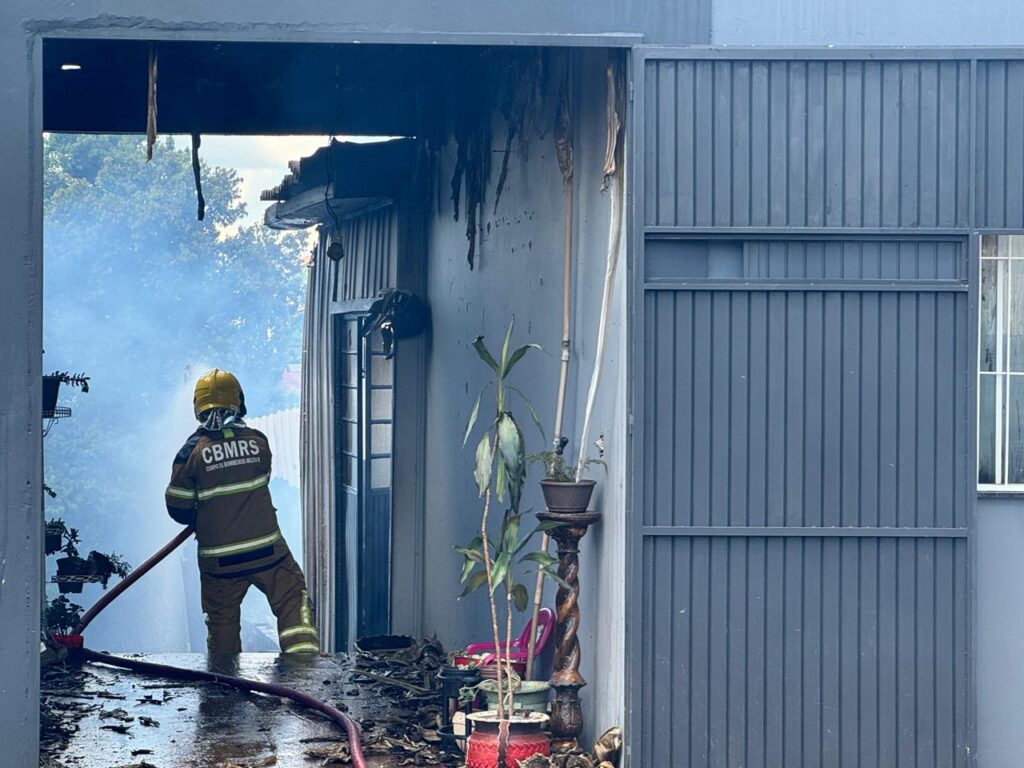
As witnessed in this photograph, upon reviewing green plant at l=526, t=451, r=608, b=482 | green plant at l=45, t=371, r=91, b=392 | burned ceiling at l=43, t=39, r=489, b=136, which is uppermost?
burned ceiling at l=43, t=39, r=489, b=136

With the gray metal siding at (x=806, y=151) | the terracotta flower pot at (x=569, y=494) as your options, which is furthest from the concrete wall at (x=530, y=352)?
the gray metal siding at (x=806, y=151)

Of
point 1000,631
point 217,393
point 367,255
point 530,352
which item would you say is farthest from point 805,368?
point 367,255

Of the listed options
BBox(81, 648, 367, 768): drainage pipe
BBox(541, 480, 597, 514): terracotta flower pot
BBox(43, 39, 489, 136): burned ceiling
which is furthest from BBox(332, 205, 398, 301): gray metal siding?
BBox(541, 480, 597, 514): terracotta flower pot

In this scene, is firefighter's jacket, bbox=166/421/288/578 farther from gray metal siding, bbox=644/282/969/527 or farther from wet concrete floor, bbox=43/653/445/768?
gray metal siding, bbox=644/282/969/527

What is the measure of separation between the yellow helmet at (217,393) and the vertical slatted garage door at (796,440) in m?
4.21

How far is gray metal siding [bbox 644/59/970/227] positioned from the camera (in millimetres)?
6195

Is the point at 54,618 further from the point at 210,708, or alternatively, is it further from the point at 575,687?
the point at 575,687

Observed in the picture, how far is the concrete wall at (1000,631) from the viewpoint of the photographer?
249 inches

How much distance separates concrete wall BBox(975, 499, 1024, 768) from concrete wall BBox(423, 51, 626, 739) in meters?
1.55

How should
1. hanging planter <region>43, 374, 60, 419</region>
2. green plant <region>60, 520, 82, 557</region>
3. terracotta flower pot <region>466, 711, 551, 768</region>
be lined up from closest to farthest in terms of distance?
1. terracotta flower pot <region>466, 711, 551, 768</region>
2. hanging planter <region>43, 374, 60, 419</region>
3. green plant <region>60, 520, 82, 557</region>

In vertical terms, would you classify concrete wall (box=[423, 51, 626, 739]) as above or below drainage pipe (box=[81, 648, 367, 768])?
above

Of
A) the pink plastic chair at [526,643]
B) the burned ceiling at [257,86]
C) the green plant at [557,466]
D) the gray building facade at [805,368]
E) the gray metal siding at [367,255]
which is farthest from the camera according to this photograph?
the gray metal siding at [367,255]

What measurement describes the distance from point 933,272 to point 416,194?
6.46 m

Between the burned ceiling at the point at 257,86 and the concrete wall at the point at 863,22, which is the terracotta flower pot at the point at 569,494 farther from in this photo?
the burned ceiling at the point at 257,86
